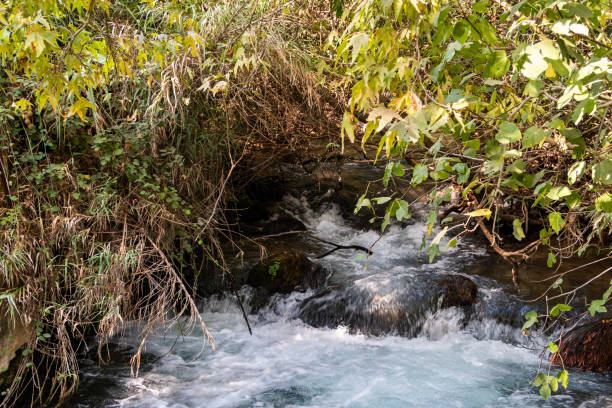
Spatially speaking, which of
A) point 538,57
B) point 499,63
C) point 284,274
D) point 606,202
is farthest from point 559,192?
point 284,274

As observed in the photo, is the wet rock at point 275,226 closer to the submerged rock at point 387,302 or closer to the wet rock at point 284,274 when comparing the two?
the wet rock at point 284,274

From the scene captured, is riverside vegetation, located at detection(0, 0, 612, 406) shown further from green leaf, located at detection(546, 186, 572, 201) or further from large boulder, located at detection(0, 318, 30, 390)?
green leaf, located at detection(546, 186, 572, 201)

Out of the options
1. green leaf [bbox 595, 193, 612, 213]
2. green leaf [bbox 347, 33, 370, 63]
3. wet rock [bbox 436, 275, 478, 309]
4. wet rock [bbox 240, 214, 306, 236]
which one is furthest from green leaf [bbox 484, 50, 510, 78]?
wet rock [bbox 240, 214, 306, 236]

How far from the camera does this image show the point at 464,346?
4.61 meters

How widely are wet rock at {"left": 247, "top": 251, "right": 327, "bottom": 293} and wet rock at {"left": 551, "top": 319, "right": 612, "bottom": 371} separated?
7.97 feet

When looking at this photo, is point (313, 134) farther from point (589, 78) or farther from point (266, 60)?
point (589, 78)

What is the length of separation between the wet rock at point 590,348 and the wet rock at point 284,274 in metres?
2.43

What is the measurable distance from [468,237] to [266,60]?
11.7 feet

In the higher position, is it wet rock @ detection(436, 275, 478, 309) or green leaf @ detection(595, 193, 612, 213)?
green leaf @ detection(595, 193, 612, 213)

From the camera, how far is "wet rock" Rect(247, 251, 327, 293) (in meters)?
5.47

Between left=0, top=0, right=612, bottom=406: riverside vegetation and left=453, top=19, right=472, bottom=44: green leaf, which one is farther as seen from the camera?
left=0, top=0, right=612, bottom=406: riverside vegetation

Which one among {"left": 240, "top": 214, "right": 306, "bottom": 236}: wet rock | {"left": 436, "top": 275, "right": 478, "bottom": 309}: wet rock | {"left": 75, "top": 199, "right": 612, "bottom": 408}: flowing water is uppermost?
{"left": 240, "top": 214, "right": 306, "bottom": 236}: wet rock

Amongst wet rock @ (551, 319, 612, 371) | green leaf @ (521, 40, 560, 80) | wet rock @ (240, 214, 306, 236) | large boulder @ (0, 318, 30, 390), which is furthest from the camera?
wet rock @ (240, 214, 306, 236)

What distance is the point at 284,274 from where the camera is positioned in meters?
5.50
